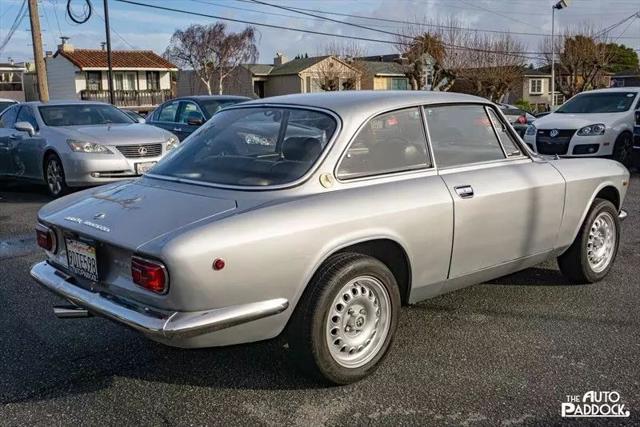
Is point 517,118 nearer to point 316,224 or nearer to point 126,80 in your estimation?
point 316,224

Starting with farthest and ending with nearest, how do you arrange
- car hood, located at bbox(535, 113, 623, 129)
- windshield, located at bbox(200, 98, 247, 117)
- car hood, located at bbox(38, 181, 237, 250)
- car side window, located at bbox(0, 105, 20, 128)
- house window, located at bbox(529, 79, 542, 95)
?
house window, located at bbox(529, 79, 542, 95) < car hood, located at bbox(535, 113, 623, 129) < windshield, located at bbox(200, 98, 247, 117) < car side window, located at bbox(0, 105, 20, 128) < car hood, located at bbox(38, 181, 237, 250)

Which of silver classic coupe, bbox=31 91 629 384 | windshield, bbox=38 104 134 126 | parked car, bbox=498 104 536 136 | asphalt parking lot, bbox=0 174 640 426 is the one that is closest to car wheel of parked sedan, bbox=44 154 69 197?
windshield, bbox=38 104 134 126

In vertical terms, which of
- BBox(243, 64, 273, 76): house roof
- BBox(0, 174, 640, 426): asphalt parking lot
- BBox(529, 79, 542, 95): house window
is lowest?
BBox(0, 174, 640, 426): asphalt parking lot

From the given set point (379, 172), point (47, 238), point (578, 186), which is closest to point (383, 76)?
point (578, 186)

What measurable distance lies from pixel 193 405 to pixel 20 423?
794mm

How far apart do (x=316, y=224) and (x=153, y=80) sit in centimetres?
5033

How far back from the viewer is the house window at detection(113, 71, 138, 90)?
4878 centimetres

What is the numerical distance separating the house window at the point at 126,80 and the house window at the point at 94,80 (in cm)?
122

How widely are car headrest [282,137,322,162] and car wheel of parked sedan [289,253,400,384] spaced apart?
619 millimetres

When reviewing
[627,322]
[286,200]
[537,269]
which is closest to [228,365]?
[286,200]

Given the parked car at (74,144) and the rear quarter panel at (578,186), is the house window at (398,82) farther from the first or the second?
the rear quarter panel at (578,186)

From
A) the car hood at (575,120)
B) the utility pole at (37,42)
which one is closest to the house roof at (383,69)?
the utility pole at (37,42)

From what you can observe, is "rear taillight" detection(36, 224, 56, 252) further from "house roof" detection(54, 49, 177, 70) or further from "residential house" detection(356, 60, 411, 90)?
"residential house" detection(356, 60, 411, 90)

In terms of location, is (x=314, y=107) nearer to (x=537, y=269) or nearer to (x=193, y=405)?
(x=193, y=405)
